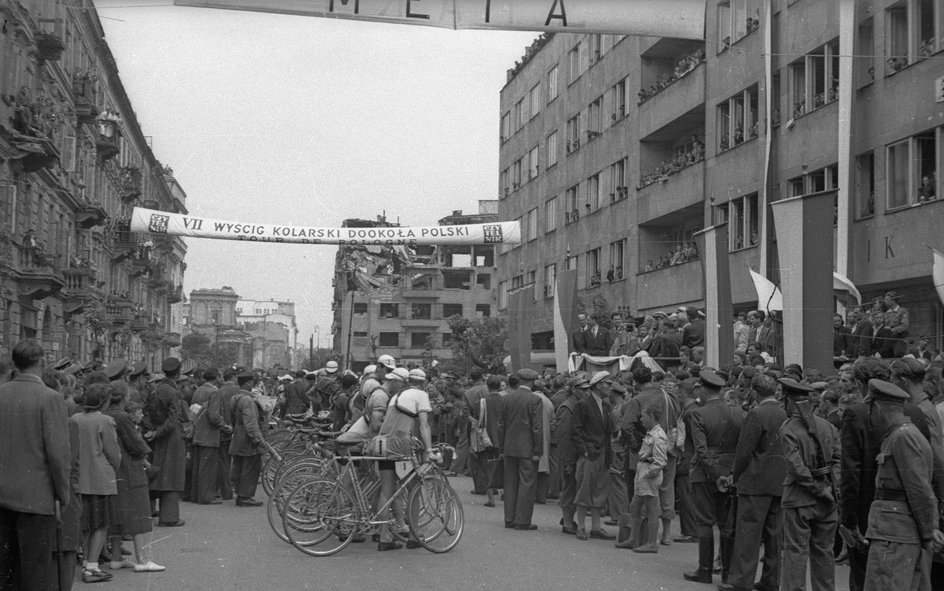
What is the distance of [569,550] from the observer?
1270cm

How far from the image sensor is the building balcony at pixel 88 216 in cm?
3803

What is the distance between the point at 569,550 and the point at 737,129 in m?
22.0

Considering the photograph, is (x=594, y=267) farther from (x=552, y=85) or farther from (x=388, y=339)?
(x=388, y=339)

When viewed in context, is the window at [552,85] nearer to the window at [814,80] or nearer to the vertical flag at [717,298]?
the window at [814,80]

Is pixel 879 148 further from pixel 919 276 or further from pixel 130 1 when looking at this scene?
pixel 130 1

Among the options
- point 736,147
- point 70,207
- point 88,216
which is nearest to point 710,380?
point 736,147

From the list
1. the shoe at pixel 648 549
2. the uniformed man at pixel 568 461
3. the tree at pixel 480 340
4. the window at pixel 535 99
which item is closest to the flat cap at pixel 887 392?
the shoe at pixel 648 549

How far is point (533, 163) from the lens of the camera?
54.7 m

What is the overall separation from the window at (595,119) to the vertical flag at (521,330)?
19.6 metres

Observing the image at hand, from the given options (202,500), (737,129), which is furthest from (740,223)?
(202,500)

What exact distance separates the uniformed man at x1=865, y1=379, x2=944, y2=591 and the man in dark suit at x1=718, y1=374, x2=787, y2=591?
202 centimetres

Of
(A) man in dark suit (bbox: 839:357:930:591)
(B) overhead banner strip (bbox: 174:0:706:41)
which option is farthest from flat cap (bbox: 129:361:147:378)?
(A) man in dark suit (bbox: 839:357:930:591)

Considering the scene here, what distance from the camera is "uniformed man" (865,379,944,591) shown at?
24.9ft

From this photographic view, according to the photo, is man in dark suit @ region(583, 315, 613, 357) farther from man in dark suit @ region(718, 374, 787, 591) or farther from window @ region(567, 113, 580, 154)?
window @ region(567, 113, 580, 154)
